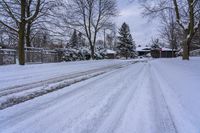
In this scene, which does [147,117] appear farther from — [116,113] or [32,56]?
[32,56]

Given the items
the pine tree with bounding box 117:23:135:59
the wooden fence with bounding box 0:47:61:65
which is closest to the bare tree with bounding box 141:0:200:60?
the wooden fence with bounding box 0:47:61:65

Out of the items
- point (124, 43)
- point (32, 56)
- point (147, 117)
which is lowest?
point (147, 117)

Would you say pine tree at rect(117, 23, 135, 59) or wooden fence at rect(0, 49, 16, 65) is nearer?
wooden fence at rect(0, 49, 16, 65)

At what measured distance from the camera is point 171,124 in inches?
193

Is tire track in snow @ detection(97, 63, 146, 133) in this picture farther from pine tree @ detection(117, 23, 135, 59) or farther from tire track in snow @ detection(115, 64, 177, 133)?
pine tree @ detection(117, 23, 135, 59)

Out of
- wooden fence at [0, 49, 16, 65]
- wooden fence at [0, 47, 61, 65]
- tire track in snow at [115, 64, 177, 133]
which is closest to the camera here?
tire track in snow at [115, 64, 177, 133]

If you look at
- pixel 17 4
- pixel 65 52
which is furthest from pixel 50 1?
pixel 65 52

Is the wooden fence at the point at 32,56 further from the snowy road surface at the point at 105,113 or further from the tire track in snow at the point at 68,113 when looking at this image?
the tire track in snow at the point at 68,113

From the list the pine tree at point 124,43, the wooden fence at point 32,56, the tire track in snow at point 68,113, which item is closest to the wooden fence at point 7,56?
the wooden fence at point 32,56

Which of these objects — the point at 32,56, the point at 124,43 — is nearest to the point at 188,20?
the point at 32,56

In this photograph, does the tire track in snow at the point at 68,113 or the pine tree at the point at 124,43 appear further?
the pine tree at the point at 124,43

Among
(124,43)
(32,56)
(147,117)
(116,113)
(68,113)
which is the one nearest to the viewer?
(147,117)

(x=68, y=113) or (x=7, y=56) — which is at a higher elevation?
(x=7, y=56)

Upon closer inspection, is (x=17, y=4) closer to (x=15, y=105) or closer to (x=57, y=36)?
(x=57, y=36)
